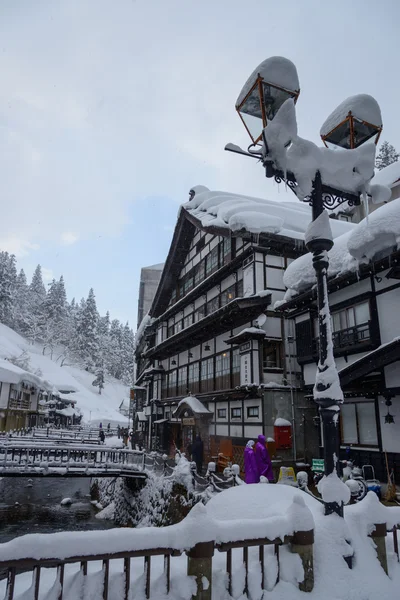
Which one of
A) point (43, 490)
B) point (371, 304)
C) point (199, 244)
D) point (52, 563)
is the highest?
point (199, 244)

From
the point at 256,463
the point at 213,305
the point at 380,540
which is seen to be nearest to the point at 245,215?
the point at 213,305

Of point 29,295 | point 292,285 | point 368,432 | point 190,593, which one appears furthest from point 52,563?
point 29,295

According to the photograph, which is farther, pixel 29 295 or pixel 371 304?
pixel 29 295

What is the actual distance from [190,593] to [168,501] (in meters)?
13.3

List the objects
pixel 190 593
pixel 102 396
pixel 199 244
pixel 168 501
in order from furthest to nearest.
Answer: pixel 102 396
pixel 199 244
pixel 168 501
pixel 190 593

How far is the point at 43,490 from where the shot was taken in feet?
102

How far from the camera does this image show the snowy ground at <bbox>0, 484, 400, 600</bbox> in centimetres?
412

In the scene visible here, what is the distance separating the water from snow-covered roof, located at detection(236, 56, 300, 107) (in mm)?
22434

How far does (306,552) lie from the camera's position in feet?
16.7

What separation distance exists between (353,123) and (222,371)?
1803cm

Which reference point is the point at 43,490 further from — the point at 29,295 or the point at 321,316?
the point at 29,295

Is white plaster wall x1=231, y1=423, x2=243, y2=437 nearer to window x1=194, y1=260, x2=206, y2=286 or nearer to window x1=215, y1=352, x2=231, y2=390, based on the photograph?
window x1=215, y1=352, x2=231, y2=390

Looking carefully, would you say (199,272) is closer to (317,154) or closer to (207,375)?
(207,375)

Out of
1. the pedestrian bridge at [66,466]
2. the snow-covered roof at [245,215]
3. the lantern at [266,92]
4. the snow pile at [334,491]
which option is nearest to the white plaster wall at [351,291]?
the snow-covered roof at [245,215]
